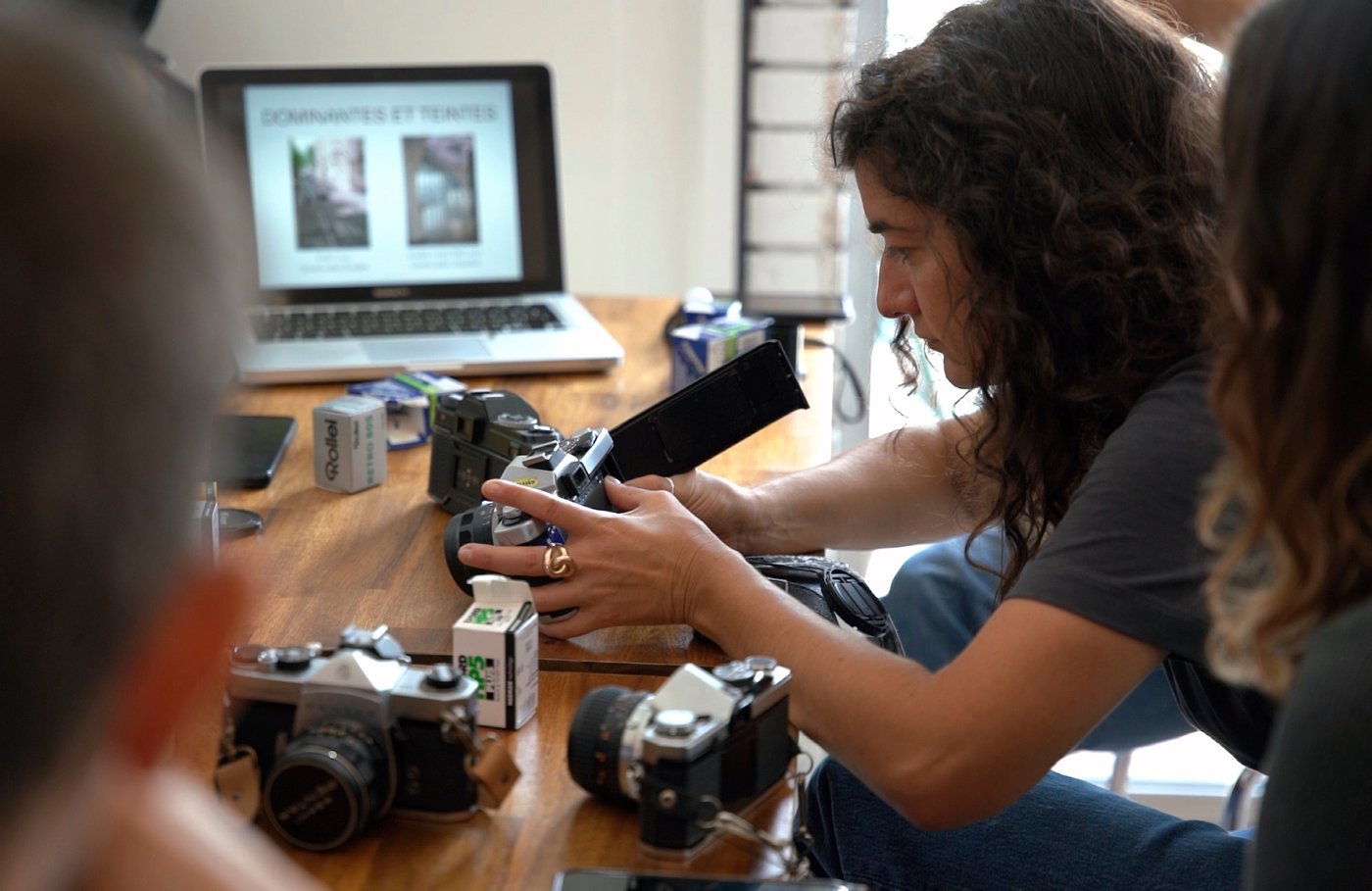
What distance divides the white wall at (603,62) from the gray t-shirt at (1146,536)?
65.0 inches

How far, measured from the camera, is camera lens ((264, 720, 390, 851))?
2.85 feet

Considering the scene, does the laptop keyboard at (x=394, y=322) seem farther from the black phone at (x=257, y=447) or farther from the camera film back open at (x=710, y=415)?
the camera film back open at (x=710, y=415)

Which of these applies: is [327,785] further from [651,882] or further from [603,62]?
[603,62]

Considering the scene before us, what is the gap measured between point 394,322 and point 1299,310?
1460 millimetres

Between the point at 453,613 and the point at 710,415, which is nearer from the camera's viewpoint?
the point at 453,613

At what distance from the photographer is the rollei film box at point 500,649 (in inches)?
39.8

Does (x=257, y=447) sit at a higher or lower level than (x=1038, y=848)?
higher

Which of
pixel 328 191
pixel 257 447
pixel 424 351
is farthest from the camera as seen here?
pixel 328 191

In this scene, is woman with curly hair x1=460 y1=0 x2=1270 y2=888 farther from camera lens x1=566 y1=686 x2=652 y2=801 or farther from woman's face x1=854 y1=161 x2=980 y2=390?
camera lens x1=566 y1=686 x2=652 y2=801

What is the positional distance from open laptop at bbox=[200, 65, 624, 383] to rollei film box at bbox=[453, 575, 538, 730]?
893mm

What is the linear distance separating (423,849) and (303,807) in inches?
3.2

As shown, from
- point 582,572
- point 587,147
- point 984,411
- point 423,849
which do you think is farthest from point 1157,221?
point 587,147

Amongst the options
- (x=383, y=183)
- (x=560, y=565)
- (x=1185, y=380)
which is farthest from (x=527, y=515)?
(x=383, y=183)

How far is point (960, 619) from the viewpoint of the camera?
1773mm
